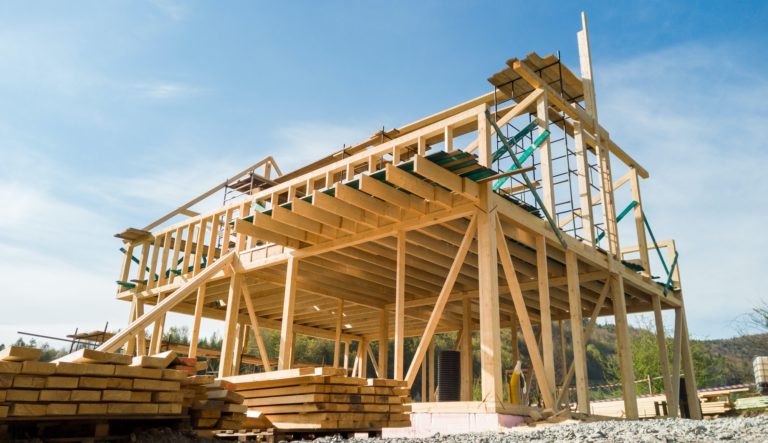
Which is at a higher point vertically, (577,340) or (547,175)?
(547,175)

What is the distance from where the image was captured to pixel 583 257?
12.6m

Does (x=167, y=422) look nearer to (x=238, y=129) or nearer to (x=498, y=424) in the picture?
(x=498, y=424)

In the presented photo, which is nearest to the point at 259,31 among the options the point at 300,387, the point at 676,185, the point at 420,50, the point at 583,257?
the point at 420,50

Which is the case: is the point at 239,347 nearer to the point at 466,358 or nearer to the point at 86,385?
the point at 466,358

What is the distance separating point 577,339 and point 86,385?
912cm

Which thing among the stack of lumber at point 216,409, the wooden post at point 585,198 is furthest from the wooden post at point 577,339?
the stack of lumber at point 216,409

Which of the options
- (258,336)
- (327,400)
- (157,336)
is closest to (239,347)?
(157,336)

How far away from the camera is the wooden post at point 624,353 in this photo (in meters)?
12.5

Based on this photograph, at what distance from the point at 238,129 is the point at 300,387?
6.09m

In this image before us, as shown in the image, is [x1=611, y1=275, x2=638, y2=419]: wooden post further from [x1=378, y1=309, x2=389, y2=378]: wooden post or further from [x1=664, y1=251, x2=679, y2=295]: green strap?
[x1=378, y1=309, x2=389, y2=378]: wooden post

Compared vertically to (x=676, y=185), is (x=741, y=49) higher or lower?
higher

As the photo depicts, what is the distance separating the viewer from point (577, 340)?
11656mm

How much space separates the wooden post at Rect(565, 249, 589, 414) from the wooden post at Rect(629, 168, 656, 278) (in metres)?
4.82

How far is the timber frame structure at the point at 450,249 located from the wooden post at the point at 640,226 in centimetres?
6
